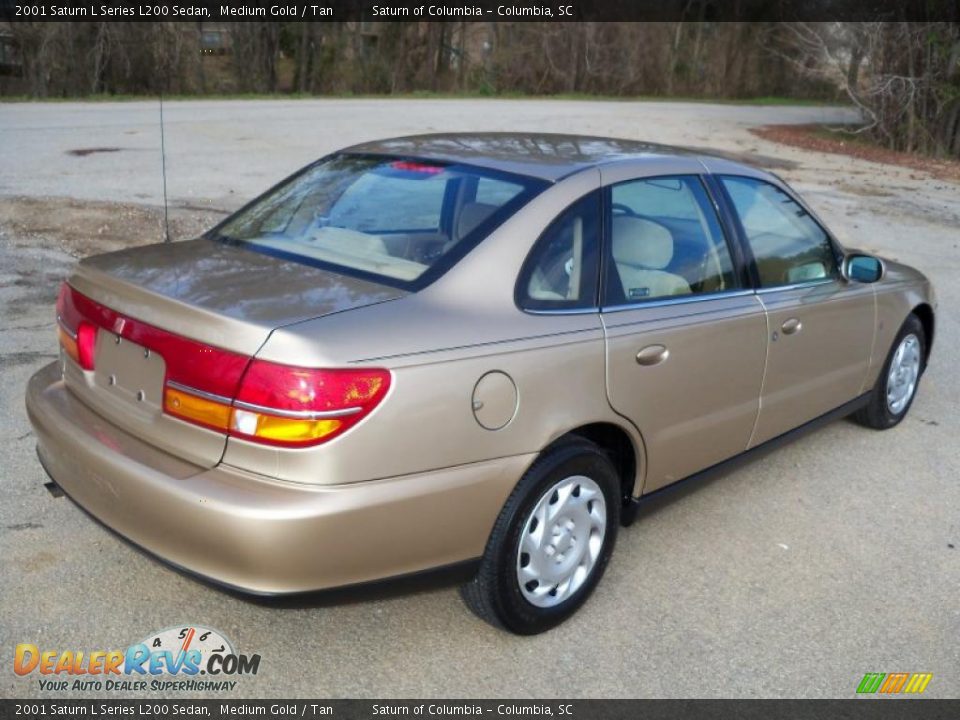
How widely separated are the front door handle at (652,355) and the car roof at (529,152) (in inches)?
26.9

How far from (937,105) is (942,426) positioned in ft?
63.2

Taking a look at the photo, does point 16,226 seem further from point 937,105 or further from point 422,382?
point 937,105

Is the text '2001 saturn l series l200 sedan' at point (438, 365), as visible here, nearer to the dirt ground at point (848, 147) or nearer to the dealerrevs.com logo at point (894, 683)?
the dealerrevs.com logo at point (894, 683)

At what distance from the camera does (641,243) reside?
3.73 m

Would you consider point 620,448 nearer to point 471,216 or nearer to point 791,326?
point 471,216

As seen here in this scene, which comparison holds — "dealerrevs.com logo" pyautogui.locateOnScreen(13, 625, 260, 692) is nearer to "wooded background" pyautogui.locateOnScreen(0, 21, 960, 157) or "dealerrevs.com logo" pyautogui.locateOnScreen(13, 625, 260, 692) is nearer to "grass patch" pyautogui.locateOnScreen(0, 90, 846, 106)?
"wooded background" pyautogui.locateOnScreen(0, 21, 960, 157)

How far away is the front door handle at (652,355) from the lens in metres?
3.46

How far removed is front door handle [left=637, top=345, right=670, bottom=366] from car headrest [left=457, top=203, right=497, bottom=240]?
28.4 inches

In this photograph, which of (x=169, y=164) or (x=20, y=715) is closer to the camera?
(x=20, y=715)

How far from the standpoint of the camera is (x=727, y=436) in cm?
402

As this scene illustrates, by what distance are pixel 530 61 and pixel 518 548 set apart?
39900 mm

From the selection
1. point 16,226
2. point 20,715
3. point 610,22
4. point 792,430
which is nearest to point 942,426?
point 792,430

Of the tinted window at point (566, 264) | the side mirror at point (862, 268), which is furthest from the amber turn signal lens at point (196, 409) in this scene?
the side mirror at point (862, 268)

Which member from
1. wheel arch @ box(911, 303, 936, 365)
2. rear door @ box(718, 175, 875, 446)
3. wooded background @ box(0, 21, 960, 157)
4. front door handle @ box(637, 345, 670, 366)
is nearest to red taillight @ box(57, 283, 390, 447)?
front door handle @ box(637, 345, 670, 366)
